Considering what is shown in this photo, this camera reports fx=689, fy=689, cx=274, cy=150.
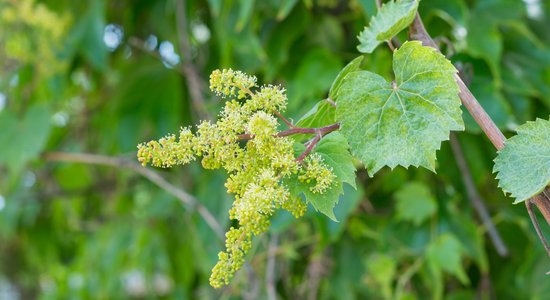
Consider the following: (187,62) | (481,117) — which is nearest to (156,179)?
(187,62)

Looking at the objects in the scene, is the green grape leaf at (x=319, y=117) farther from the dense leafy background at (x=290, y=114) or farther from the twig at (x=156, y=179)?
the twig at (x=156, y=179)

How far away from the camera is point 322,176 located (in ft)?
1.61

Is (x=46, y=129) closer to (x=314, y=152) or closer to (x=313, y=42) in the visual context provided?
(x=313, y=42)

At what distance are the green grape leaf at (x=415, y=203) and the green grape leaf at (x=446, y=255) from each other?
62 millimetres

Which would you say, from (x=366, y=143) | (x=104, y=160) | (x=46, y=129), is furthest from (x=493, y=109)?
(x=46, y=129)

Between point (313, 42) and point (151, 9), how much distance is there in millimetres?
492

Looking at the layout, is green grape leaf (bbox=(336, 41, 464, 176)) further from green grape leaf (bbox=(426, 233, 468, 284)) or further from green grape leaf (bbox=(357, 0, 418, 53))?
green grape leaf (bbox=(426, 233, 468, 284))

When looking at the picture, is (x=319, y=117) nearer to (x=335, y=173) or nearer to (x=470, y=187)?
(x=335, y=173)

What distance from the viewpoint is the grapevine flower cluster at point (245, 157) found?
1.53 ft

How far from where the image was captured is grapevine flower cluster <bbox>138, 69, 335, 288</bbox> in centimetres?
47

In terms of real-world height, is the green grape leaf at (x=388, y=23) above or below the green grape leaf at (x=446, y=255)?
above

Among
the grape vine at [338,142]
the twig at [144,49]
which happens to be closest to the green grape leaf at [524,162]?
the grape vine at [338,142]

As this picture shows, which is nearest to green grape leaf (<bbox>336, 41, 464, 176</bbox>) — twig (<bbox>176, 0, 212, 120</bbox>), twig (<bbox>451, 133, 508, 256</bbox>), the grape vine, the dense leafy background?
the grape vine

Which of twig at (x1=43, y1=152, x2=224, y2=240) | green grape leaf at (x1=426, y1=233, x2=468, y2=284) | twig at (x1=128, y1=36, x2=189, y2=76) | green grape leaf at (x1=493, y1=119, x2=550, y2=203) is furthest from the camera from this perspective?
twig at (x1=128, y1=36, x2=189, y2=76)
